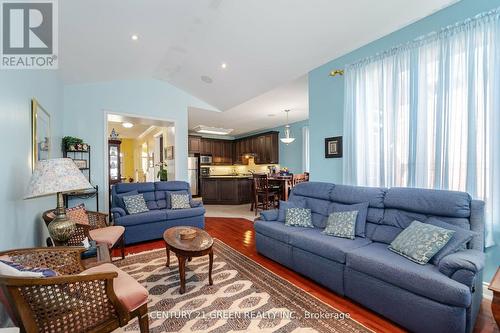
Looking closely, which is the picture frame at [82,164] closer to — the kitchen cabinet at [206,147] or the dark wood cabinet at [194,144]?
the dark wood cabinet at [194,144]

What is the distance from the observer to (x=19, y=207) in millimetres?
2020

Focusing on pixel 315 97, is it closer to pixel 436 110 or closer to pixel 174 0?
pixel 436 110

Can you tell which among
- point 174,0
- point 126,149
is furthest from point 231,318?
point 126,149

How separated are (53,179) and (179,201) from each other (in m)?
2.73

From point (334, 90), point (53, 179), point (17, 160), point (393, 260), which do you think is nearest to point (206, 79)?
point (334, 90)

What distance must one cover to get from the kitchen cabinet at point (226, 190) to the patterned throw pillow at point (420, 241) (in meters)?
5.78

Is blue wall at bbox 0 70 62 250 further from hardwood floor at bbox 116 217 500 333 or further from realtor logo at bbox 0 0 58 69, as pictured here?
hardwood floor at bbox 116 217 500 333

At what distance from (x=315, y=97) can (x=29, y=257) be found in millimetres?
3790

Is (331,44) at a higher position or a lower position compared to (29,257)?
higher

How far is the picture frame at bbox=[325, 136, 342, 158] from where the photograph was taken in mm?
3389

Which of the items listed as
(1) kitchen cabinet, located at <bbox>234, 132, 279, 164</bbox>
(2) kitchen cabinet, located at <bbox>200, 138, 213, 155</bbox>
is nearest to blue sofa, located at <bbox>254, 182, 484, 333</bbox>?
(1) kitchen cabinet, located at <bbox>234, 132, 279, 164</bbox>

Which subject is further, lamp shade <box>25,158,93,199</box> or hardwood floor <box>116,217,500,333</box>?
hardwood floor <box>116,217,500,333</box>

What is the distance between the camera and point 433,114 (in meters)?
2.39

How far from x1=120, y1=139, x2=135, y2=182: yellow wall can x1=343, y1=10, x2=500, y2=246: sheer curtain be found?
34.9ft
